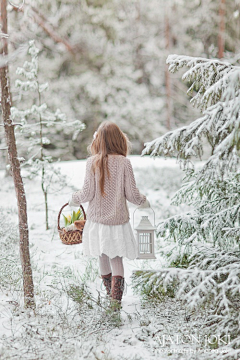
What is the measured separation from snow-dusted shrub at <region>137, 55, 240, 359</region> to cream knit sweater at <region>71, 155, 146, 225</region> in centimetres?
41

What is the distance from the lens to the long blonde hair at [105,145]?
10.7ft

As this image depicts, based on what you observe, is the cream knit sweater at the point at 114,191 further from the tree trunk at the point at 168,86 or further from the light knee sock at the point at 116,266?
the tree trunk at the point at 168,86

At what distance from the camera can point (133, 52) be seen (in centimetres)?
1462

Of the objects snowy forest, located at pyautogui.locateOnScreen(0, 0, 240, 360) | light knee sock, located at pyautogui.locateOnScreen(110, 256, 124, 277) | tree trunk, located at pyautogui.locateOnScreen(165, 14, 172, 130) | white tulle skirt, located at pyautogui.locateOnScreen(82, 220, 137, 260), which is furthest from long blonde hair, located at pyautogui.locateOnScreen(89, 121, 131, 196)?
tree trunk, located at pyautogui.locateOnScreen(165, 14, 172, 130)

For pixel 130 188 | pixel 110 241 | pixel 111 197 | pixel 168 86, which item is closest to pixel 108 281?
pixel 110 241

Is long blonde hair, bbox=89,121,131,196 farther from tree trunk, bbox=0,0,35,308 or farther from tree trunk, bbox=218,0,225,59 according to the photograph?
tree trunk, bbox=218,0,225,59

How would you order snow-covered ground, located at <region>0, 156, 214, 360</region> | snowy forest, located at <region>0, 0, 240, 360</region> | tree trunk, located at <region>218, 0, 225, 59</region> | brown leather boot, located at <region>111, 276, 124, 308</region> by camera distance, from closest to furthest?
snowy forest, located at <region>0, 0, 240, 360</region> < snow-covered ground, located at <region>0, 156, 214, 360</region> < brown leather boot, located at <region>111, 276, 124, 308</region> < tree trunk, located at <region>218, 0, 225, 59</region>

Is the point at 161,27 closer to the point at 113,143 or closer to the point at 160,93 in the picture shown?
the point at 160,93

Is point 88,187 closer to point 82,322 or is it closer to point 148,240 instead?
point 148,240

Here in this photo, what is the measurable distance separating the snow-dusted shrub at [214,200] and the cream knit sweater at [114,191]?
405 mm

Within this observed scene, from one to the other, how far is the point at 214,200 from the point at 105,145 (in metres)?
1.08

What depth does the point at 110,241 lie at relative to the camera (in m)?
3.26

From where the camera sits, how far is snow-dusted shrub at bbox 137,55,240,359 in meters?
2.29

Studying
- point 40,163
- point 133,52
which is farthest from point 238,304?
point 133,52
